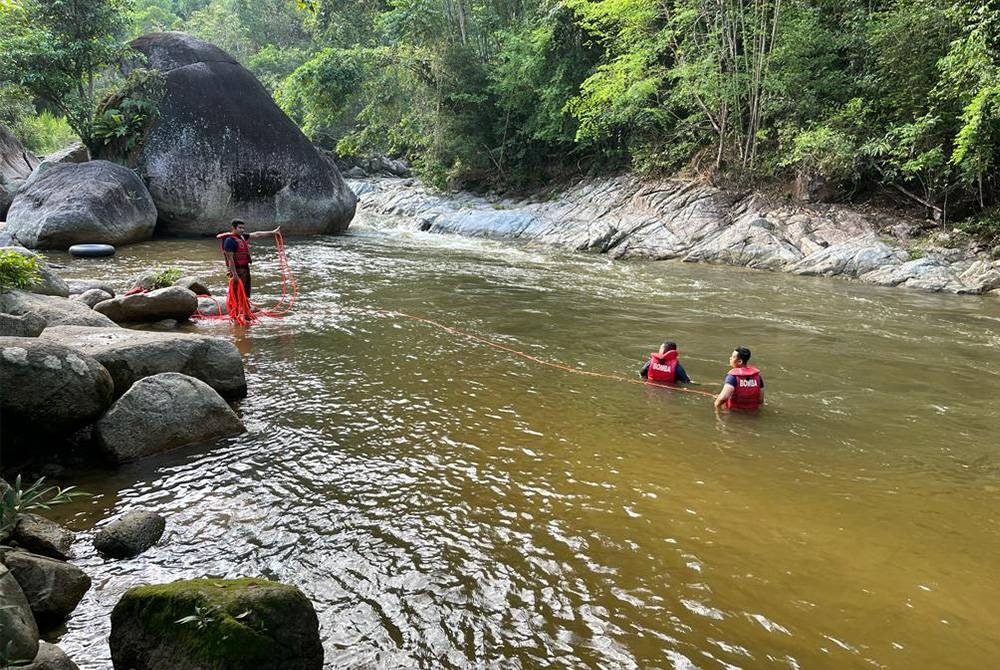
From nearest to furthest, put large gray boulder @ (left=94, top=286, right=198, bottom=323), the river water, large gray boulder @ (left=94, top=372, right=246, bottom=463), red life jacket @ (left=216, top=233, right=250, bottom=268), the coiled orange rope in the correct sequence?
the river water
large gray boulder @ (left=94, top=372, right=246, bottom=463)
large gray boulder @ (left=94, top=286, right=198, bottom=323)
the coiled orange rope
red life jacket @ (left=216, top=233, right=250, bottom=268)

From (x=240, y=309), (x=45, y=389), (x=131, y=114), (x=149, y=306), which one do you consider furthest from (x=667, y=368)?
(x=131, y=114)

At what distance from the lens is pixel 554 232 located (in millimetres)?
24188

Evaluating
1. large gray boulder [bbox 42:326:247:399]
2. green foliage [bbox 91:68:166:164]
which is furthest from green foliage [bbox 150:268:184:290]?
green foliage [bbox 91:68:166:164]

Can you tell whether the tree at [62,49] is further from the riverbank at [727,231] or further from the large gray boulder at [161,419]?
the large gray boulder at [161,419]

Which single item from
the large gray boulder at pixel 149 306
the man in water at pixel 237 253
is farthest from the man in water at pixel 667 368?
the large gray boulder at pixel 149 306

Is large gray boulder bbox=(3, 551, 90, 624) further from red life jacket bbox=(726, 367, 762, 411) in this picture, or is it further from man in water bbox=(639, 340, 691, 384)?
man in water bbox=(639, 340, 691, 384)

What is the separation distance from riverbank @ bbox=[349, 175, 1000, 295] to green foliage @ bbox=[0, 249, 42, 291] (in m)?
15.6

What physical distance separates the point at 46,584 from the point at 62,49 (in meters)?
21.8

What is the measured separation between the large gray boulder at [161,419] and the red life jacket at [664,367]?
15.5 ft

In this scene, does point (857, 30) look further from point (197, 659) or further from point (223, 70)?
point (197, 659)

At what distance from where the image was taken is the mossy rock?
9.64 feet

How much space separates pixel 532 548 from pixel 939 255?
16021 mm

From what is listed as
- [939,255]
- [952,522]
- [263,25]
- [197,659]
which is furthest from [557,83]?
[263,25]

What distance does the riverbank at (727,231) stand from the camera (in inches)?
625
